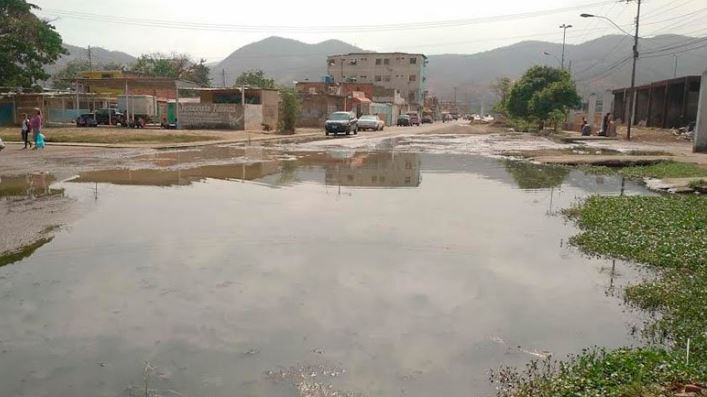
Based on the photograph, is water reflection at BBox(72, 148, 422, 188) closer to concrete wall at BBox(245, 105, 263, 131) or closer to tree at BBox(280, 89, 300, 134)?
tree at BBox(280, 89, 300, 134)

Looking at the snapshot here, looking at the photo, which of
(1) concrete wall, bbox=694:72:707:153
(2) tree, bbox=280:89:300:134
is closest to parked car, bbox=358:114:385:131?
(2) tree, bbox=280:89:300:134

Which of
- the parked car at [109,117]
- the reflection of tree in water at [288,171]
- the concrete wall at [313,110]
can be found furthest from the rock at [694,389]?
the concrete wall at [313,110]

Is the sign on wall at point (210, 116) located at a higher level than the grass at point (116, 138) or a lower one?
higher

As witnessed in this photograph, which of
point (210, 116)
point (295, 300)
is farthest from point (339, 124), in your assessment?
point (295, 300)

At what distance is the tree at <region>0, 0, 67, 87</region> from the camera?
47812 mm

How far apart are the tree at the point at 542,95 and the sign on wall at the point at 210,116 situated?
2767 centimetres

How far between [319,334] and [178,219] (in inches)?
221

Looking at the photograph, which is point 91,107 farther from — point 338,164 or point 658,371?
point 658,371

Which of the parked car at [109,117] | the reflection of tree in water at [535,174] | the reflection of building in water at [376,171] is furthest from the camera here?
the parked car at [109,117]

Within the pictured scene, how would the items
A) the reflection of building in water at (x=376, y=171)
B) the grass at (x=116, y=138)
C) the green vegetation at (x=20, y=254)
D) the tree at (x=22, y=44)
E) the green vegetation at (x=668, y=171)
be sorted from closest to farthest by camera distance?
1. the green vegetation at (x=20, y=254)
2. the reflection of building in water at (x=376, y=171)
3. the green vegetation at (x=668, y=171)
4. the grass at (x=116, y=138)
5. the tree at (x=22, y=44)

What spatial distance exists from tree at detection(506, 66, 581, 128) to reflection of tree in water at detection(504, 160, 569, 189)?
3270 centimetres

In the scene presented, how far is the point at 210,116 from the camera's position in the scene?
45750 mm

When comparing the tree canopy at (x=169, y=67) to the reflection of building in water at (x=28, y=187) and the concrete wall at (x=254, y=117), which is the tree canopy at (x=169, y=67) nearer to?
the concrete wall at (x=254, y=117)

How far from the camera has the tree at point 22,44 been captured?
157 ft
